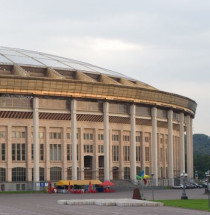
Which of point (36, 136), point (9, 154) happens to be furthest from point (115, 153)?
point (9, 154)

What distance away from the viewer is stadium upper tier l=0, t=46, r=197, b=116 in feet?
281

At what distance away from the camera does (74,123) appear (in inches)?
3489

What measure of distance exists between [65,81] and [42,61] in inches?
453

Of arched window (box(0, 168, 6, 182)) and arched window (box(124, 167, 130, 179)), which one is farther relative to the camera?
arched window (box(124, 167, 130, 179))

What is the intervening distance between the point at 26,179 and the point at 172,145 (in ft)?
94.9

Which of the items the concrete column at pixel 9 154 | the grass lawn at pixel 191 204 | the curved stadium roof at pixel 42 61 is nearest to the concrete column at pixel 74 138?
the concrete column at pixel 9 154

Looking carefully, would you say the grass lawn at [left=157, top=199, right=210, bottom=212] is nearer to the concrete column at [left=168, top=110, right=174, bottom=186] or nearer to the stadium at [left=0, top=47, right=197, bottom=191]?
the stadium at [left=0, top=47, right=197, bottom=191]

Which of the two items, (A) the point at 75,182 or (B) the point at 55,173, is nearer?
(A) the point at 75,182

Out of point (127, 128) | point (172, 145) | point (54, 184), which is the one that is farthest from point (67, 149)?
point (172, 145)

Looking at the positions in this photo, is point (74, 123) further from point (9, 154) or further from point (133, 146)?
point (133, 146)

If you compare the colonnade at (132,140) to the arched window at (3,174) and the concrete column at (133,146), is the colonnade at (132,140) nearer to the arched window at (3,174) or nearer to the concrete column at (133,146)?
the concrete column at (133,146)

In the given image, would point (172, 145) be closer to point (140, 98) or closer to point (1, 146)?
point (140, 98)

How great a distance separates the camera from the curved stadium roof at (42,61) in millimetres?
94256

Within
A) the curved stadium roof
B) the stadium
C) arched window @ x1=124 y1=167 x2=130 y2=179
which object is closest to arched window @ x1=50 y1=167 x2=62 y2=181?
the stadium
